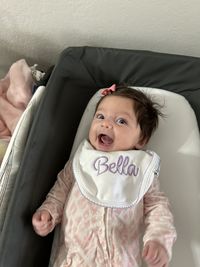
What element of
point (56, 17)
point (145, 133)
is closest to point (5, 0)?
point (56, 17)

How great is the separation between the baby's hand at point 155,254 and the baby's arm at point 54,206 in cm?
24

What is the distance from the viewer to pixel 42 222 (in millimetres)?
1008

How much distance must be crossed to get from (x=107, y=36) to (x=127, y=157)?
45 centimetres

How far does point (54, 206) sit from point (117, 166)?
0.19 metres

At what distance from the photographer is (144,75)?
1340 mm

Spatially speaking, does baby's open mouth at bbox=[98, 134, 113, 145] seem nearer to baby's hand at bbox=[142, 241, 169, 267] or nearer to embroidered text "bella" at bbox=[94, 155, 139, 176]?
embroidered text "bella" at bbox=[94, 155, 139, 176]

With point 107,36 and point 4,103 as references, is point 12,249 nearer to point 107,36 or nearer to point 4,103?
point 4,103

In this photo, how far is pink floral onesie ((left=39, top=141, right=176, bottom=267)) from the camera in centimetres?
99

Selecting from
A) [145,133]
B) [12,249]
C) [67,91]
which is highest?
[67,91]

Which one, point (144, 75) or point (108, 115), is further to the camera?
point (144, 75)

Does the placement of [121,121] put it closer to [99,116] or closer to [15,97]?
[99,116]

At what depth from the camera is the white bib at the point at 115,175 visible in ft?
3.42

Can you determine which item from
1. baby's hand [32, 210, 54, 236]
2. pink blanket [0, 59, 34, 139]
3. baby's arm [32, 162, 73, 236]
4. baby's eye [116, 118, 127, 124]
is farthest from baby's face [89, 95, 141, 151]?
pink blanket [0, 59, 34, 139]

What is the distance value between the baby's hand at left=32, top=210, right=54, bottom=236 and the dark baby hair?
1.11ft
